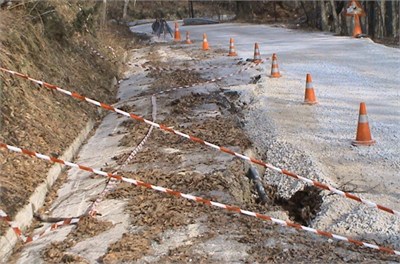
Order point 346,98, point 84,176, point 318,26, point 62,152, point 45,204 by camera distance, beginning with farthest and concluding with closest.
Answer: point 318,26
point 346,98
point 62,152
point 84,176
point 45,204

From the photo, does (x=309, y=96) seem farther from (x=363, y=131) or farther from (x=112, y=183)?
(x=112, y=183)

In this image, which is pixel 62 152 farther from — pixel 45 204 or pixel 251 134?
pixel 251 134

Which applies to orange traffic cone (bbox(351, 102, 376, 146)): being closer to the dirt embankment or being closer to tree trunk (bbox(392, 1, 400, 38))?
the dirt embankment

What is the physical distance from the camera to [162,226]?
5.97 m

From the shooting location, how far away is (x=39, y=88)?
33.6 ft

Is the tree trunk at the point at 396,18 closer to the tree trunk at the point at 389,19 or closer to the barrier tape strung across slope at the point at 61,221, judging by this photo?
the tree trunk at the point at 389,19

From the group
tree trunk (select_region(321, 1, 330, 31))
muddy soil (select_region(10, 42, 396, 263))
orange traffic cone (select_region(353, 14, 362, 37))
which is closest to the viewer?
muddy soil (select_region(10, 42, 396, 263))

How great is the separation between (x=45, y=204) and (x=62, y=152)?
166 centimetres

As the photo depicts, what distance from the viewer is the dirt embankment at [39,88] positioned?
7.34 metres

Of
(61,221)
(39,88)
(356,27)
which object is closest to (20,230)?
(61,221)

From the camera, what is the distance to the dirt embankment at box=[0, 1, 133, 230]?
24.1 ft

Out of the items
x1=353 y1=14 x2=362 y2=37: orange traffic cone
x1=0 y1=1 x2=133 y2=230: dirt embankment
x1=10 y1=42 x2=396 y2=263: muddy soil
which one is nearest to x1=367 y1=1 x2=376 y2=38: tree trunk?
x1=353 y1=14 x2=362 y2=37: orange traffic cone

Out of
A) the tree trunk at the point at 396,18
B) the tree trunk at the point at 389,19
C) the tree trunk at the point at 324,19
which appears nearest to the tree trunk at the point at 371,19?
the tree trunk at the point at 389,19

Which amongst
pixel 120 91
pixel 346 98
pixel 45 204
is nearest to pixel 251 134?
pixel 346 98
